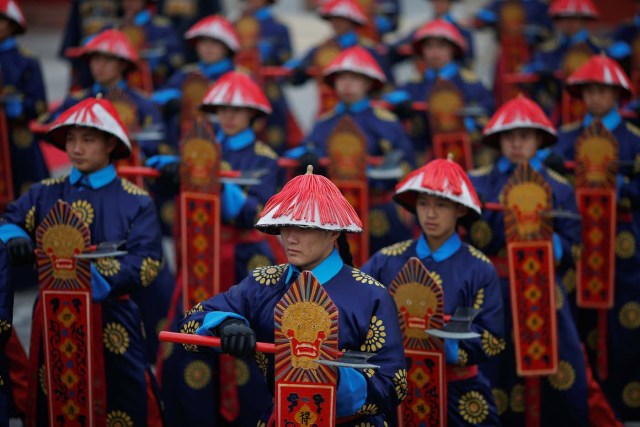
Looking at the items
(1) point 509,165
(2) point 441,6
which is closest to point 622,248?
(1) point 509,165

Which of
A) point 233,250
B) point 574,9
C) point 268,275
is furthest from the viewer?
point 574,9

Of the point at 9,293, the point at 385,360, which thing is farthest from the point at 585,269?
the point at 9,293

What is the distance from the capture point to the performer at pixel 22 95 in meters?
8.18

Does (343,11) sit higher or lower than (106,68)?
higher

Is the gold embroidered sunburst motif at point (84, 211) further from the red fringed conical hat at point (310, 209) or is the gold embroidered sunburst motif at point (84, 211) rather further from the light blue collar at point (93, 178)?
the red fringed conical hat at point (310, 209)

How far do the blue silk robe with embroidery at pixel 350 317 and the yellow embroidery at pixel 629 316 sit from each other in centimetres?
324

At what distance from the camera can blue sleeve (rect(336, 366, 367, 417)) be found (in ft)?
12.2

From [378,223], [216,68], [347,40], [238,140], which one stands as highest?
[347,40]

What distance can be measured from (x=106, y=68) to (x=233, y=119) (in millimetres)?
1693

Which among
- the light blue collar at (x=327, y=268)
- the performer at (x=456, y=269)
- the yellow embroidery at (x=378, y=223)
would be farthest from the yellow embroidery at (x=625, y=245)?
the light blue collar at (x=327, y=268)

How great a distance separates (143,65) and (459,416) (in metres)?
6.96

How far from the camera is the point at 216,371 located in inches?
247

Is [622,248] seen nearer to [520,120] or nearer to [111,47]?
[520,120]

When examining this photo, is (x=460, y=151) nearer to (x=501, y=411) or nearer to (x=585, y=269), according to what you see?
(x=585, y=269)
